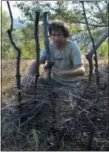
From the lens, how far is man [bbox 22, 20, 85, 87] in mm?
2080

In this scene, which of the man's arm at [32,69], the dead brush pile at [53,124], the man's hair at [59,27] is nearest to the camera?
the dead brush pile at [53,124]

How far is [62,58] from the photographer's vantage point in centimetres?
223

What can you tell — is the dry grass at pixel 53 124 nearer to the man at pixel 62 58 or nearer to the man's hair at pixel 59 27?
the man at pixel 62 58

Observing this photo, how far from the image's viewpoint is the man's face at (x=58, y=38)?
229 centimetres

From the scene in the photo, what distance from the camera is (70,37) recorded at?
2.45m

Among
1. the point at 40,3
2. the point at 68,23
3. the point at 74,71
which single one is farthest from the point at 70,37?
the point at 40,3

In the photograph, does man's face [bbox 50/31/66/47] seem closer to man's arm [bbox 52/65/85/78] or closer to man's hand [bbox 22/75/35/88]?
man's arm [bbox 52/65/85/78]

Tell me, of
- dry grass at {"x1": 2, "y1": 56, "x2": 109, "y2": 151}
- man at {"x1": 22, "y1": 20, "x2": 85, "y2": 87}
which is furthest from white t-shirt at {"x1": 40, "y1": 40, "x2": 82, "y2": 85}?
dry grass at {"x1": 2, "y1": 56, "x2": 109, "y2": 151}

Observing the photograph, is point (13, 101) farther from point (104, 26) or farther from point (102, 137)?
point (104, 26)

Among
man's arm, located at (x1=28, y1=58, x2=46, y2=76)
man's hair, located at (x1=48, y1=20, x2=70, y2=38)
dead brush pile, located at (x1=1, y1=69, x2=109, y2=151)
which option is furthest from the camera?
man's hair, located at (x1=48, y1=20, x2=70, y2=38)

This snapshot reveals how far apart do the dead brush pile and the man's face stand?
1.20 ft

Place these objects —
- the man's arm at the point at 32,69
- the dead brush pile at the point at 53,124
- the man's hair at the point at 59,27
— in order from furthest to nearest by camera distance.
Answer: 1. the man's hair at the point at 59,27
2. the man's arm at the point at 32,69
3. the dead brush pile at the point at 53,124

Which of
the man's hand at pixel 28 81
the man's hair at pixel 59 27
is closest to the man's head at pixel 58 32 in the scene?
the man's hair at pixel 59 27

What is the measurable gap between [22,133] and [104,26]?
110cm
